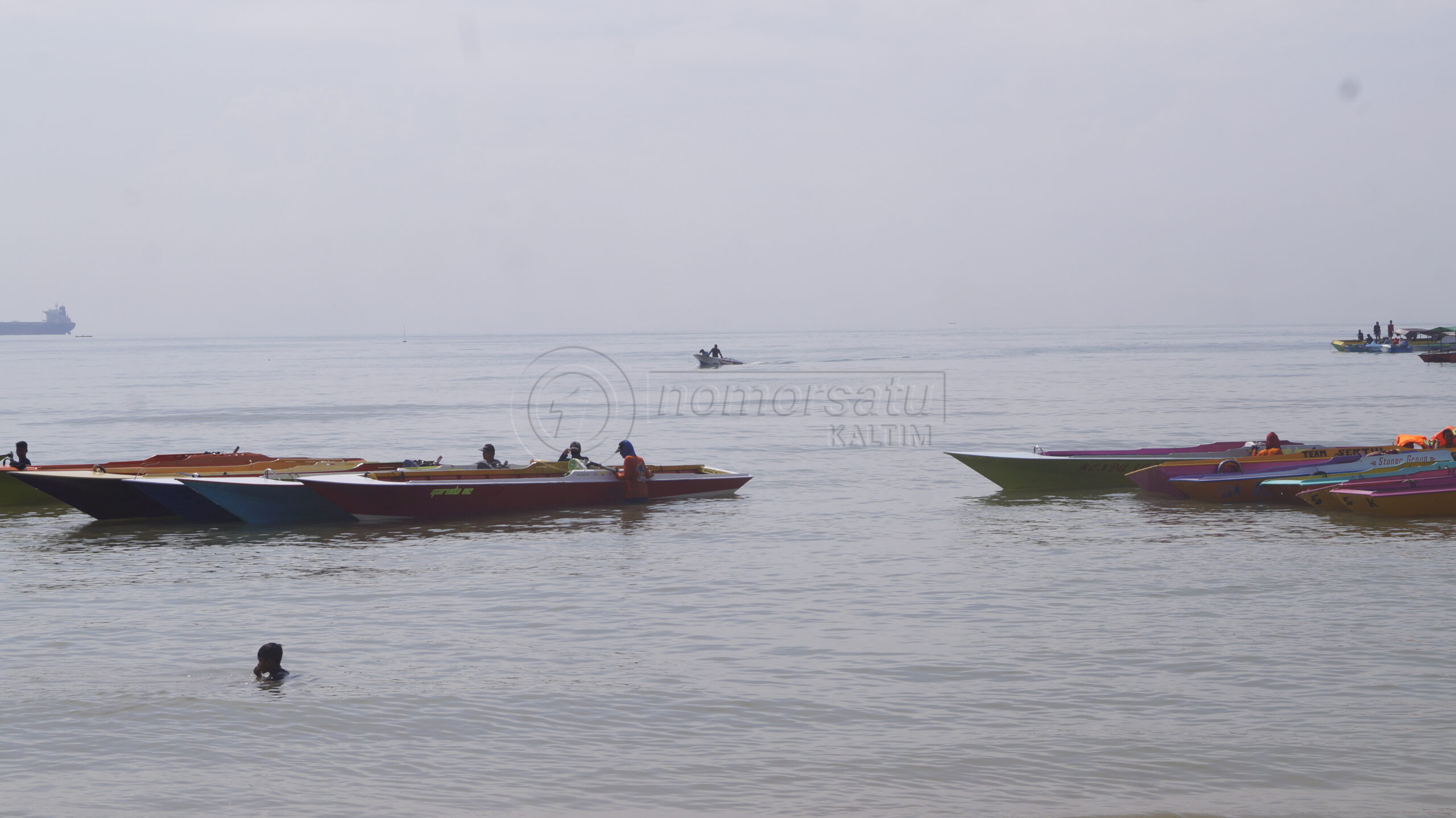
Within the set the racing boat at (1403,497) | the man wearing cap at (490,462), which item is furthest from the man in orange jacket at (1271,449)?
the man wearing cap at (490,462)

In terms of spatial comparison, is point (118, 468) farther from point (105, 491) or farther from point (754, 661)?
point (754, 661)

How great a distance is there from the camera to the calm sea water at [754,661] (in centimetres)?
932

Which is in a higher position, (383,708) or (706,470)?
(706,470)

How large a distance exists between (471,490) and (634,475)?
3347 mm

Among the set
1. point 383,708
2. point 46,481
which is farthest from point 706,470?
point 383,708

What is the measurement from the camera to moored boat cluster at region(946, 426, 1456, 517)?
21500 mm

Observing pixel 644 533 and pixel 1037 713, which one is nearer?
pixel 1037 713

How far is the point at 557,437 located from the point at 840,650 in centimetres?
3880

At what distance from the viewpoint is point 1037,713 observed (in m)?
10.7

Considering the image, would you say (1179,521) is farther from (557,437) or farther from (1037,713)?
(557,437)

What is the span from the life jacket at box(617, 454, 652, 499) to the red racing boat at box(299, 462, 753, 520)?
2.3 inches

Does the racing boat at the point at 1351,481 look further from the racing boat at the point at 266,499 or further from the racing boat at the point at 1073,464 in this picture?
the racing boat at the point at 266,499

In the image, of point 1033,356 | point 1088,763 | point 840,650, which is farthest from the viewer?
point 1033,356

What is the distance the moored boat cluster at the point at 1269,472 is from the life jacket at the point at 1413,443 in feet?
0.09
